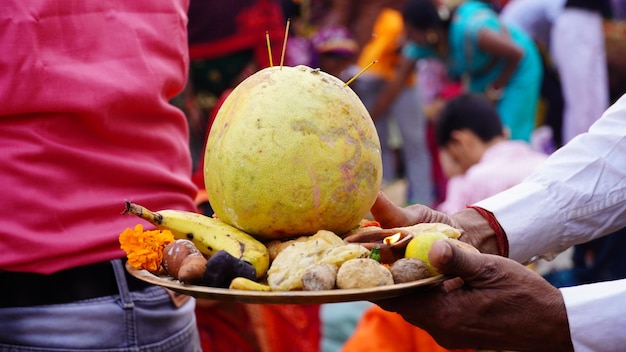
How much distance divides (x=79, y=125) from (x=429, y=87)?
271 inches

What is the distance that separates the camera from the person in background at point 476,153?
409 cm

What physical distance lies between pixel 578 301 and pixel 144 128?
1188 millimetres

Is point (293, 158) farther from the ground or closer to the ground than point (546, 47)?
farther from the ground

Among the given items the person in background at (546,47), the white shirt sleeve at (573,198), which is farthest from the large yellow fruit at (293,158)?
the person in background at (546,47)

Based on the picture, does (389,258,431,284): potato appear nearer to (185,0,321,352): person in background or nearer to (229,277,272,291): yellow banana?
(229,277,272,291): yellow banana

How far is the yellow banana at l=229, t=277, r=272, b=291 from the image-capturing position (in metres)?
1.45

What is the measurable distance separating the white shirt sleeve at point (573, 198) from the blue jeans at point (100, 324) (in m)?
0.97

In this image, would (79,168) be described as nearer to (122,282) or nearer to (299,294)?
(122,282)

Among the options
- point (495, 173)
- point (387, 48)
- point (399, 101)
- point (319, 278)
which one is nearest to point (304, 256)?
point (319, 278)

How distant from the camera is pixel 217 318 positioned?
341 cm

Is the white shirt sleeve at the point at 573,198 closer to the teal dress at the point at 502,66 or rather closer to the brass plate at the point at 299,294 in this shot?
the brass plate at the point at 299,294

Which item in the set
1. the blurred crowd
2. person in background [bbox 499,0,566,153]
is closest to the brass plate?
the blurred crowd

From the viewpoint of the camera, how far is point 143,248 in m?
1.64

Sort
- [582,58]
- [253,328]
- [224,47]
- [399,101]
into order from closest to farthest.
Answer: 1. [253,328]
2. [224,47]
3. [582,58]
4. [399,101]
